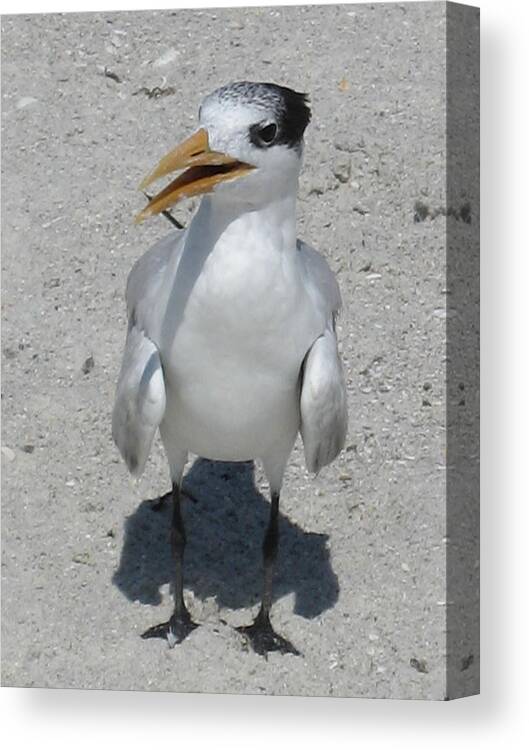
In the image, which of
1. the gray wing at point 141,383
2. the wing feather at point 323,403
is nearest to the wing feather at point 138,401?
the gray wing at point 141,383

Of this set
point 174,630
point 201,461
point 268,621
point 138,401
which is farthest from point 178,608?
point 138,401

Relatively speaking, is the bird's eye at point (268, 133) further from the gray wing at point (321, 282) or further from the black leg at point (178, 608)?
the black leg at point (178, 608)

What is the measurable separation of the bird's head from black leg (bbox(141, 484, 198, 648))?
72 cm

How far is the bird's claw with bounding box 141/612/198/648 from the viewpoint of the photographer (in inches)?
154

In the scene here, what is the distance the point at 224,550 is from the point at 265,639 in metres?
0.22

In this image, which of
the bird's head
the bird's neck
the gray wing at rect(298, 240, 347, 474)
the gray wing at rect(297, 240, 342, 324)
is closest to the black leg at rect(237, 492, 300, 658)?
the gray wing at rect(298, 240, 347, 474)

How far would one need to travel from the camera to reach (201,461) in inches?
162

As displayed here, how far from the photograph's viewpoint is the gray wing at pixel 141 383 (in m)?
3.58

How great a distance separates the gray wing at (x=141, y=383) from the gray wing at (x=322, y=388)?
221 millimetres

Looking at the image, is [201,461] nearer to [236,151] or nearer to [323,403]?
[323,403]

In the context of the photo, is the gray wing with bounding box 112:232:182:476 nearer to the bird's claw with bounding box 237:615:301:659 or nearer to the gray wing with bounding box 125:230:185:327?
the gray wing with bounding box 125:230:185:327

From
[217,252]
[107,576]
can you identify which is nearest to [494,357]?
[217,252]

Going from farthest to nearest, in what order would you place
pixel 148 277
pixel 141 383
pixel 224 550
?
pixel 224 550
pixel 148 277
pixel 141 383

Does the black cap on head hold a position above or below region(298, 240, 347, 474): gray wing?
above
